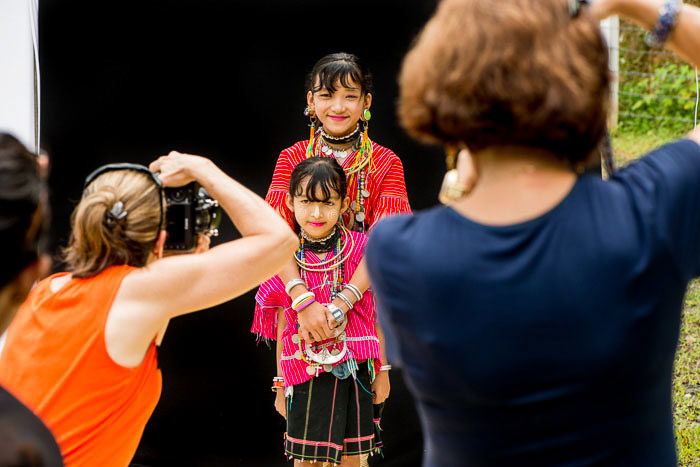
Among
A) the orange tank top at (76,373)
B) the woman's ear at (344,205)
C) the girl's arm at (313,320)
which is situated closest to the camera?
the orange tank top at (76,373)

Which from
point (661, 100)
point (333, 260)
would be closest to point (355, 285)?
point (333, 260)

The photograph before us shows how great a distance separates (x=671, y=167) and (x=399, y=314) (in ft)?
1.47

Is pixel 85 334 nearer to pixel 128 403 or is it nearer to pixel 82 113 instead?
pixel 128 403

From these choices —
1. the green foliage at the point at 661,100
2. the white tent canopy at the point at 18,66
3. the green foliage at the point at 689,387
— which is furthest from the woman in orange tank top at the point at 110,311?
the green foliage at the point at 661,100

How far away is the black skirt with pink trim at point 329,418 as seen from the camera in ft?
9.78

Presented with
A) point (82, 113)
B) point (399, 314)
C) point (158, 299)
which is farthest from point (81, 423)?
point (82, 113)

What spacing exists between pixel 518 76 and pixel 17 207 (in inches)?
29.2

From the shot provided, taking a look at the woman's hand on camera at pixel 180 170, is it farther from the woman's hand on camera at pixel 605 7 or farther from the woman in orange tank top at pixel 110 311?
the woman's hand on camera at pixel 605 7

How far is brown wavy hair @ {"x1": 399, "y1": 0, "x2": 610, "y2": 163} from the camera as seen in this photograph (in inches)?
43.0

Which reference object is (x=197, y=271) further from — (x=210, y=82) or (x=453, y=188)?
(x=210, y=82)

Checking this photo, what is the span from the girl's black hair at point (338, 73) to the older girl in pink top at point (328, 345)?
0.30m

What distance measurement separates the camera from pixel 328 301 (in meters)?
2.98

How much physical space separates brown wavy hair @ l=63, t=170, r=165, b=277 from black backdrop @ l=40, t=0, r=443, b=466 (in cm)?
156

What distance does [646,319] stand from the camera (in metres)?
1.12
